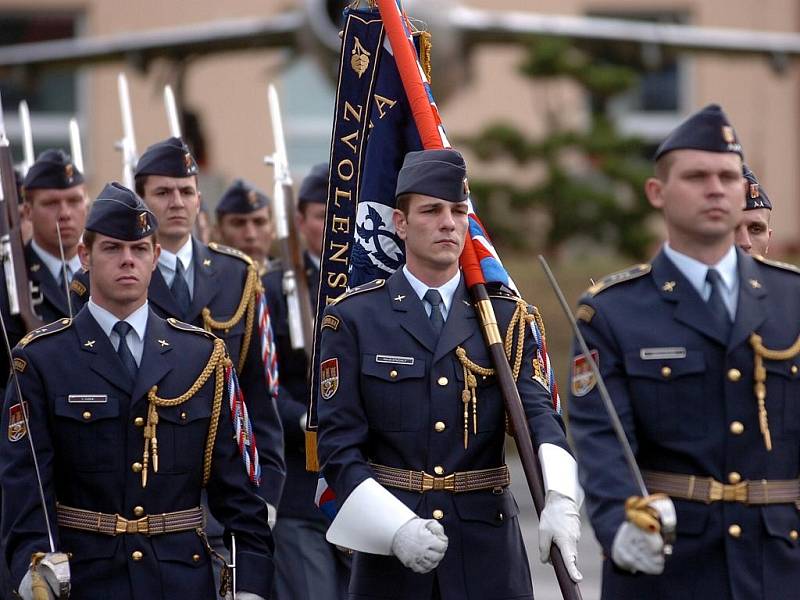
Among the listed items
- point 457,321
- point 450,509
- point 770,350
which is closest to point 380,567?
point 450,509

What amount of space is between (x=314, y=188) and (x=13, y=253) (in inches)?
57.3

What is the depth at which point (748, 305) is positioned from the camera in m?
4.93

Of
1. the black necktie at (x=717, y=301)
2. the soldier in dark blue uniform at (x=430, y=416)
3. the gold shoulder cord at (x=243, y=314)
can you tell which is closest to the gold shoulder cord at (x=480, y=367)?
the soldier in dark blue uniform at (x=430, y=416)

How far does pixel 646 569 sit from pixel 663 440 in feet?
1.44

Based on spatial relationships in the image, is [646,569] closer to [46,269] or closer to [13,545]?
[13,545]

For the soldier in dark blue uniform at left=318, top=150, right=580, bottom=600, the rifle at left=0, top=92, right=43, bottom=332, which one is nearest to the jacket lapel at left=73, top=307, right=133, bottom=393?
the soldier in dark blue uniform at left=318, top=150, right=580, bottom=600

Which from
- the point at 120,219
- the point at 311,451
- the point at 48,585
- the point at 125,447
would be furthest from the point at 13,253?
the point at 48,585

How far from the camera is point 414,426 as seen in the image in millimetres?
5457

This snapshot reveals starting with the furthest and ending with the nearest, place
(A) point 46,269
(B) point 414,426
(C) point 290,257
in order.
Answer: (C) point 290,257 < (A) point 46,269 < (B) point 414,426

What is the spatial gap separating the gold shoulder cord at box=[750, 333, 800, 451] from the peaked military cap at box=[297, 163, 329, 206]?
361 centimetres

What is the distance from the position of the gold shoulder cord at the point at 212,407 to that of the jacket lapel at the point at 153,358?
0.03m

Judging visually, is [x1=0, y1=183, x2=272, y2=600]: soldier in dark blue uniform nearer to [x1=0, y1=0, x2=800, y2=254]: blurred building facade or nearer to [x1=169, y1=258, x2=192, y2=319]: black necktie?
[x1=169, y1=258, x2=192, y2=319]: black necktie

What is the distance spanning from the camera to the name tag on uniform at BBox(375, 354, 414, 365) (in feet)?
18.0

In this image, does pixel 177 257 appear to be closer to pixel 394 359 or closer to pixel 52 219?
pixel 52 219
